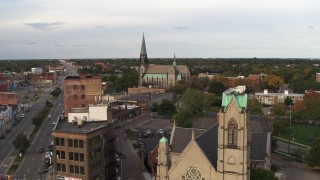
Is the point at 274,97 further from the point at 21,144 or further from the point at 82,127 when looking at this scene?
the point at 82,127

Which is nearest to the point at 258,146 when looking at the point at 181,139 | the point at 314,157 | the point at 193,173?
the point at 181,139

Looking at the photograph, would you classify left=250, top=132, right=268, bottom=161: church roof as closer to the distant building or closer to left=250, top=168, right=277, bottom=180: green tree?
left=250, top=168, right=277, bottom=180: green tree

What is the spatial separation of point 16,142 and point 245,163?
6020 centimetres

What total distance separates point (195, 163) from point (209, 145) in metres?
4.31

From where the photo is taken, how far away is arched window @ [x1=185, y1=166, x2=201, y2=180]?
5231 cm

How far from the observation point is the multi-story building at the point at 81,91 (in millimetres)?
106438

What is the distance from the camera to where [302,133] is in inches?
4705

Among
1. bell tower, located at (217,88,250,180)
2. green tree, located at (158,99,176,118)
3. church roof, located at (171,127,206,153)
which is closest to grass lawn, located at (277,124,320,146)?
green tree, located at (158,99,176,118)

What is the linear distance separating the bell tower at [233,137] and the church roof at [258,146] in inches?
647

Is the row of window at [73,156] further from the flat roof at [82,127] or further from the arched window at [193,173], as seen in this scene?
the arched window at [193,173]

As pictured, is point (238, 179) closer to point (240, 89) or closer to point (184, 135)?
point (240, 89)

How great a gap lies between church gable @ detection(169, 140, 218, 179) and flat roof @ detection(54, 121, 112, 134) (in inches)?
826

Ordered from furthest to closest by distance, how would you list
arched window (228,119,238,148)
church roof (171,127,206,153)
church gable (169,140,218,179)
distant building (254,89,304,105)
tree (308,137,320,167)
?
distant building (254,89,304,105) → tree (308,137,320,167) → church roof (171,127,206,153) → church gable (169,140,218,179) → arched window (228,119,238,148)

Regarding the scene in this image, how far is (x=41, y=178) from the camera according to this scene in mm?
74312
